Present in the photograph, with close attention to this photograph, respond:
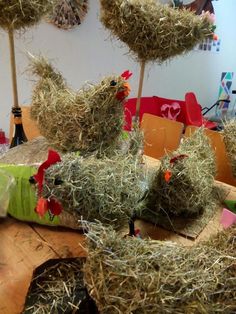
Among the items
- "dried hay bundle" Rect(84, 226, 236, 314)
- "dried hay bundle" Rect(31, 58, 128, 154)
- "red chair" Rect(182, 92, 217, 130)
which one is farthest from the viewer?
"red chair" Rect(182, 92, 217, 130)

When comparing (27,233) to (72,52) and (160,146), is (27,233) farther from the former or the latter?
(72,52)

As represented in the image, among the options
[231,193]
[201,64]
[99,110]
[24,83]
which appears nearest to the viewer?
[99,110]

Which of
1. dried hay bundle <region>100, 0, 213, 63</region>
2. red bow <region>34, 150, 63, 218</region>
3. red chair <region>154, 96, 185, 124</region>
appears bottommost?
red chair <region>154, 96, 185, 124</region>

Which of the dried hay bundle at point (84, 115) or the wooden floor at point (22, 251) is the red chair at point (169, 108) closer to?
the dried hay bundle at point (84, 115)

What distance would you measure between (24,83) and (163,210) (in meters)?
1.41

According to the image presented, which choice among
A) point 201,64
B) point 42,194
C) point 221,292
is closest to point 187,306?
point 221,292

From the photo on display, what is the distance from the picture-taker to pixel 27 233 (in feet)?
2.53

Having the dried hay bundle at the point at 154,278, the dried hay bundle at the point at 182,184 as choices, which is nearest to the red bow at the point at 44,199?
the dried hay bundle at the point at 154,278

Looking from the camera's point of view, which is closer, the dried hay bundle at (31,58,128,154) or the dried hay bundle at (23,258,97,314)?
the dried hay bundle at (23,258,97,314)

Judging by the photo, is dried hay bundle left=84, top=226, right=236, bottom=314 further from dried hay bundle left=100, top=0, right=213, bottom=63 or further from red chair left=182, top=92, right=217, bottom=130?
red chair left=182, top=92, right=217, bottom=130

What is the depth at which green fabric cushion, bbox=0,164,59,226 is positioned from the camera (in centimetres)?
76

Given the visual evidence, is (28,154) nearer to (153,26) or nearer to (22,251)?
(22,251)

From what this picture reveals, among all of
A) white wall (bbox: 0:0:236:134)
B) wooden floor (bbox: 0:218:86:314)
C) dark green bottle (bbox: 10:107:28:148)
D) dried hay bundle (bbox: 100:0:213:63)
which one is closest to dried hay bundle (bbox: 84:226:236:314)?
wooden floor (bbox: 0:218:86:314)

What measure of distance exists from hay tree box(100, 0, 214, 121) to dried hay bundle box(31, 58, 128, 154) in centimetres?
20
